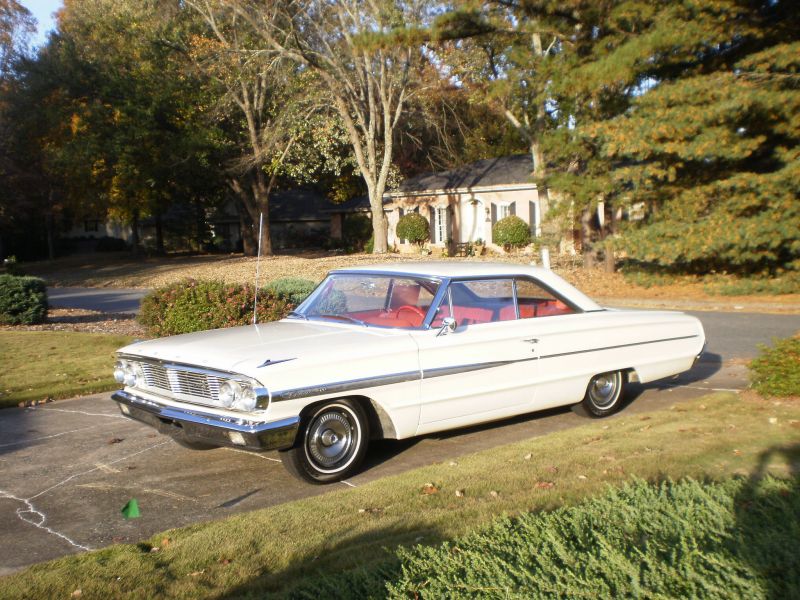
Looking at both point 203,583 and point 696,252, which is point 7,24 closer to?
point 696,252

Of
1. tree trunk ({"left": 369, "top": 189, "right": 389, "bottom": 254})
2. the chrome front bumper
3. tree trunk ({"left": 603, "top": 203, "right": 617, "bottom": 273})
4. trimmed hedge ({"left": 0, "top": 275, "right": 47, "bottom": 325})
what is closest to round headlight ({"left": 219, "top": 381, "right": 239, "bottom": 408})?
the chrome front bumper

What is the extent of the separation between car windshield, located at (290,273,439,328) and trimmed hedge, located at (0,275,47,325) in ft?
35.6

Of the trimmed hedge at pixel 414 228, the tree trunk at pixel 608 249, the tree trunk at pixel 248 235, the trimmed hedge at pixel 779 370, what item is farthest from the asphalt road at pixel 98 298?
the tree trunk at pixel 248 235

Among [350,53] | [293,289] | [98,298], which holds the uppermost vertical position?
[350,53]

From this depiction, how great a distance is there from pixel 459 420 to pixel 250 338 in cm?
185

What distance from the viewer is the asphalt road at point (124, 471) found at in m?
5.19

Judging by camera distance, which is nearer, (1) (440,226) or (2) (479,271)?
(2) (479,271)

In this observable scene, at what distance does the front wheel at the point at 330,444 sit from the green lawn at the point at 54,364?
4782 mm

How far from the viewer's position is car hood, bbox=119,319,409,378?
5.78m

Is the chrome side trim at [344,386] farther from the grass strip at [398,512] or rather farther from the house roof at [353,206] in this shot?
the house roof at [353,206]

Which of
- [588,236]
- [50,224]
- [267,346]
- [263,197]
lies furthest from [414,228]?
[267,346]

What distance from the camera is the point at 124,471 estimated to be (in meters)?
6.44

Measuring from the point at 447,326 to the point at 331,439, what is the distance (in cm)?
135

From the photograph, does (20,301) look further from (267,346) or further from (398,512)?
(398,512)
